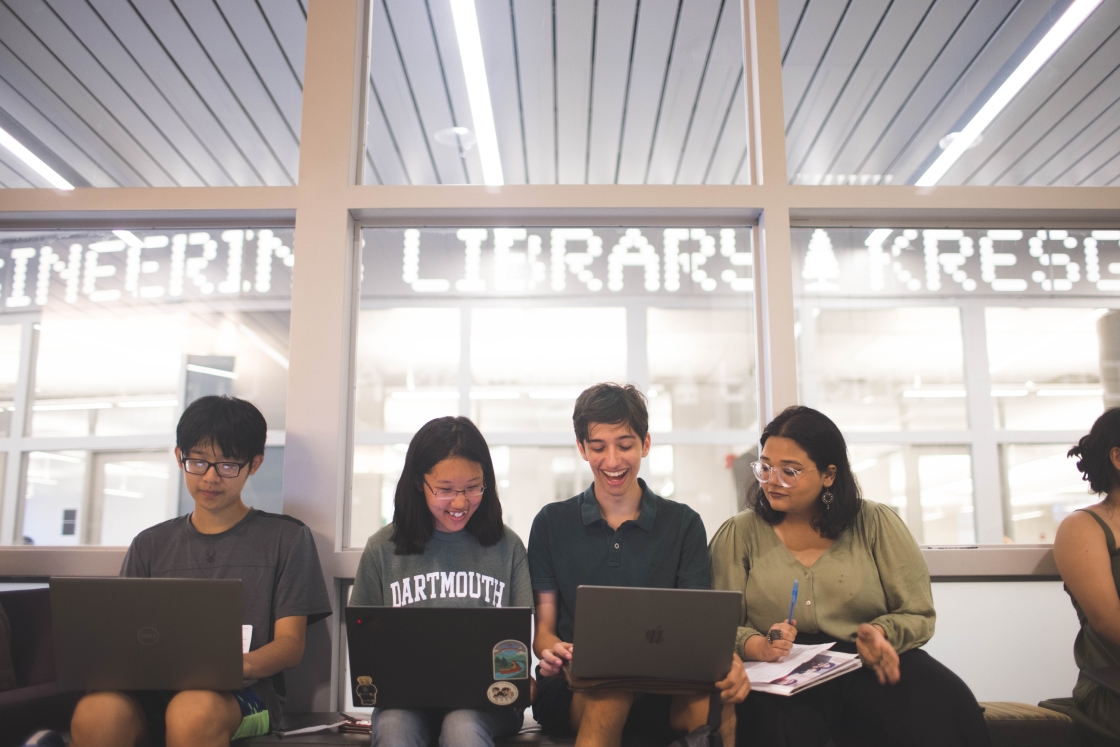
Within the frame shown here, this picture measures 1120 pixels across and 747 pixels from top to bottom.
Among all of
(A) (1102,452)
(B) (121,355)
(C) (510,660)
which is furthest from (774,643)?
(B) (121,355)

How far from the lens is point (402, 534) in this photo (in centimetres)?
215

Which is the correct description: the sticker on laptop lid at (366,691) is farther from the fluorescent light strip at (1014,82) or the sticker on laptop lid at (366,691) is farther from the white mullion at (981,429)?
the fluorescent light strip at (1014,82)

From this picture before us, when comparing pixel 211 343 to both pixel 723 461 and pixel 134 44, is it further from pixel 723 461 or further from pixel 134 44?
pixel 723 461

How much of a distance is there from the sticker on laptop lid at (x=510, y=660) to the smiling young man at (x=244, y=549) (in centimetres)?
63

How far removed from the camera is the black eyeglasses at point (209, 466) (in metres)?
2.17

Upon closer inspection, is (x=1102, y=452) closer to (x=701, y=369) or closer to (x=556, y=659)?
(x=701, y=369)

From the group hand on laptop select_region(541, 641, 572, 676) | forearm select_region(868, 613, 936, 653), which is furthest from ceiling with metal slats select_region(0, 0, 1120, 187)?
hand on laptop select_region(541, 641, 572, 676)

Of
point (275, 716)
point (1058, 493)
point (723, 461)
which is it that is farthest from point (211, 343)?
point (1058, 493)

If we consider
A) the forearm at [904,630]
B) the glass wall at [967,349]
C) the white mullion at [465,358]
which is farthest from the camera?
the white mullion at [465,358]

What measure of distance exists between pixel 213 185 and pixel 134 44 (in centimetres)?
64

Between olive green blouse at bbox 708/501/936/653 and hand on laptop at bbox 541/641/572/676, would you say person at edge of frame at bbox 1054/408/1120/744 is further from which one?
hand on laptop at bbox 541/641/572/676

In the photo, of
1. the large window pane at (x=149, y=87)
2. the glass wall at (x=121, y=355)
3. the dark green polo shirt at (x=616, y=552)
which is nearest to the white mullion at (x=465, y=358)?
the glass wall at (x=121, y=355)

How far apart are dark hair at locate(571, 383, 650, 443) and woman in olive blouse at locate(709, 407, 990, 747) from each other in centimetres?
35

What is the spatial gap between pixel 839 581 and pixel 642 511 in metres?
0.53
